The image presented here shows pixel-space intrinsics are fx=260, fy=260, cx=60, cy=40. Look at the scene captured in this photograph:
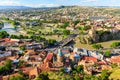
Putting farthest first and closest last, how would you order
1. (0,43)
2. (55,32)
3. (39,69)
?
(55,32) → (0,43) → (39,69)

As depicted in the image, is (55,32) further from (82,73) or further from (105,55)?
(82,73)

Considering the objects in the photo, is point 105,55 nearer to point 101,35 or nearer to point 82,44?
point 82,44

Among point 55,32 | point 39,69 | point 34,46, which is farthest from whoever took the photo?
point 55,32

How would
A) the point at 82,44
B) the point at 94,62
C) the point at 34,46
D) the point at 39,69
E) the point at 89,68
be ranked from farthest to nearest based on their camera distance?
1. the point at 82,44
2. the point at 34,46
3. the point at 94,62
4. the point at 89,68
5. the point at 39,69

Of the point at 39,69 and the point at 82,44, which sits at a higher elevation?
the point at 39,69

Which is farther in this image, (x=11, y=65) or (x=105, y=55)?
(x=105, y=55)

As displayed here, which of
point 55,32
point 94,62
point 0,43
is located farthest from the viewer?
point 55,32

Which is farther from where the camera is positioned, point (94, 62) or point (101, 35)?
point (101, 35)

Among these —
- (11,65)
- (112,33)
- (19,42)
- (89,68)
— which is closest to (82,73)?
(89,68)

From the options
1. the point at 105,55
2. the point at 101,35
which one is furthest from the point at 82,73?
the point at 101,35
